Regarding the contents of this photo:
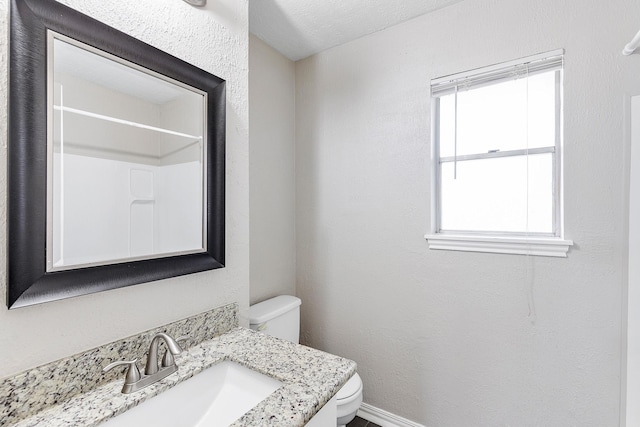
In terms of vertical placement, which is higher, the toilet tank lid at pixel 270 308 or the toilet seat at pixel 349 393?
the toilet tank lid at pixel 270 308

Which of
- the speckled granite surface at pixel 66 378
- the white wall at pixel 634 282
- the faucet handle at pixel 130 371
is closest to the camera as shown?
the speckled granite surface at pixel 66 378

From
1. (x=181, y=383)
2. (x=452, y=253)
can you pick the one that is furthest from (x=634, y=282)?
(x=181, y=383)

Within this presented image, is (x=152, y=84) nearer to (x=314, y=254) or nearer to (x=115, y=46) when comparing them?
(x=115, y=46)

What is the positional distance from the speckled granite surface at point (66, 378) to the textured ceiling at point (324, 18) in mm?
1570

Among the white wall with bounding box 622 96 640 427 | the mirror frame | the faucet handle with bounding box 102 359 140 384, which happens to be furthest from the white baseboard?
the mirror frame

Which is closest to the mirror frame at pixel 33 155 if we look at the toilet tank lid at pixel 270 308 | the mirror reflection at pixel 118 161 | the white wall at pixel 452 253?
the mirror reflection at pixel 118 161

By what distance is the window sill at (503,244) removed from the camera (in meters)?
1.28

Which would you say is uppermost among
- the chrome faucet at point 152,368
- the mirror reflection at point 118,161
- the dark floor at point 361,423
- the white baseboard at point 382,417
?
the mirror reflection at point 118,161

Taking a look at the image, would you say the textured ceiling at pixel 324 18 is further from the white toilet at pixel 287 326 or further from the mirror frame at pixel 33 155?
the white toilet at pixel 287 326

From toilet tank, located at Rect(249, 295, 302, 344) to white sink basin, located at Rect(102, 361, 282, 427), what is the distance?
1.91 feet

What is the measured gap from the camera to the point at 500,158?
1.49m

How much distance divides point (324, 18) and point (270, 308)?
5.39ft

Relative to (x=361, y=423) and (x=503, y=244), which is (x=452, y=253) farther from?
(x=361, y=423)

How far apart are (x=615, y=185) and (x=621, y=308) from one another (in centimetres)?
50
